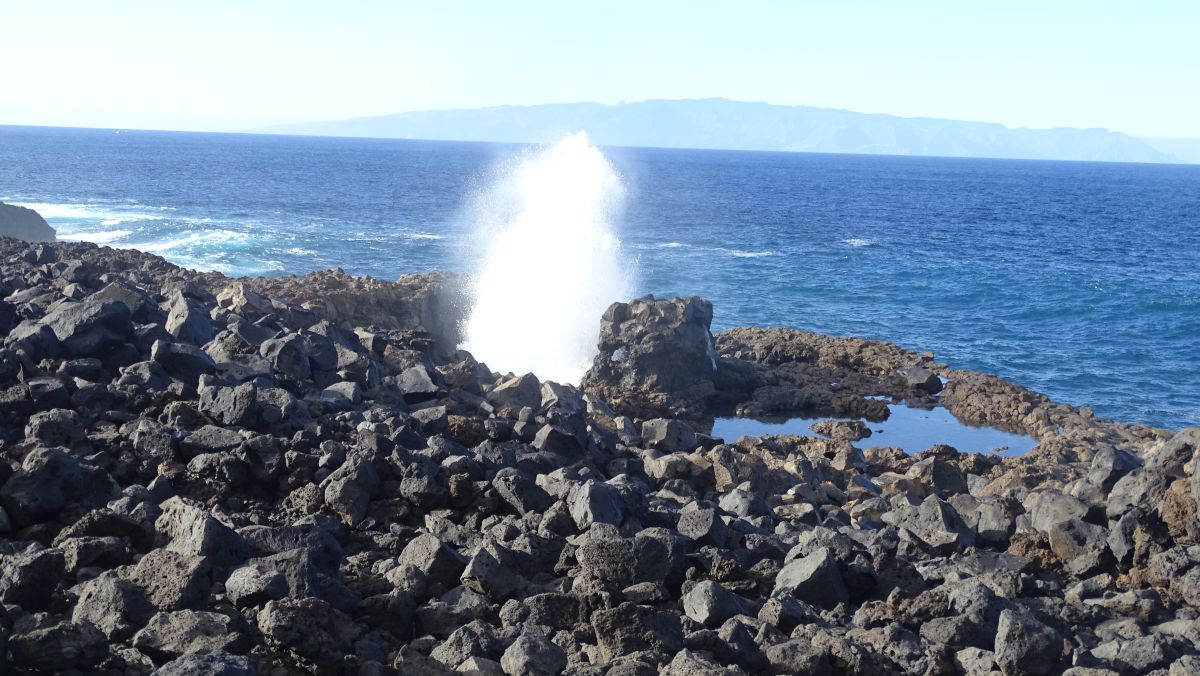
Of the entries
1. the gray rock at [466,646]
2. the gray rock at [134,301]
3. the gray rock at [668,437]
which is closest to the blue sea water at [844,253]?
the gray rock at [668,437]

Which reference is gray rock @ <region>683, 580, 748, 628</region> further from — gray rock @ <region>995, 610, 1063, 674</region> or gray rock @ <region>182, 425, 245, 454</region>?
gray rock @ <region>182, 425, 245, 454</region>

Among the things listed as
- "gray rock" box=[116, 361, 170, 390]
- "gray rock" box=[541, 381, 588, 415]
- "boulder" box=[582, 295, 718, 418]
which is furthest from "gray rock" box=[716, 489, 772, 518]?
"boulder" box=[582, 295, 718, 418]

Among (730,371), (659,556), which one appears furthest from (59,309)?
(730,371)

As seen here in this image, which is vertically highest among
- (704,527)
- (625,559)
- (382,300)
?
(625,559)

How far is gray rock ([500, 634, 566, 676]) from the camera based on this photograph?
625cm

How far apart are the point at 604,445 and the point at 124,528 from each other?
6573 mm

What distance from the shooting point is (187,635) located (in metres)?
5.96

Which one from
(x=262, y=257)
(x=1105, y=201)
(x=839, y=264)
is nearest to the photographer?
(x=262, y=257)

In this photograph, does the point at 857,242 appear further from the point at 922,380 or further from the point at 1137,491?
the point at 1137,491

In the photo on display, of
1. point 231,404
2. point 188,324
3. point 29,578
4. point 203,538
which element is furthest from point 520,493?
point 188,324

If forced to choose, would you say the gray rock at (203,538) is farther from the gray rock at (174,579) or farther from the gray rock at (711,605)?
the gray rock at (711,605)

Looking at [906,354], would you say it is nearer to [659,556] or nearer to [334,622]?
[659,556]

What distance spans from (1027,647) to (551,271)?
25.6 metres

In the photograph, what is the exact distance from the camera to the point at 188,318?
47.2 ft
